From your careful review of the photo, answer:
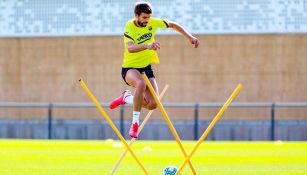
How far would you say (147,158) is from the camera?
61.7 feet

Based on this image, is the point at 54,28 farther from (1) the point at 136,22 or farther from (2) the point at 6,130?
(1) the point at 136,22

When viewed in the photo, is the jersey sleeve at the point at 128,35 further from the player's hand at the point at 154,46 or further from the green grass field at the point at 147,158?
the green grass field at the point at 147,158

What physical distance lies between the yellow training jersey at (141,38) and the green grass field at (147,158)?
7.24 feet

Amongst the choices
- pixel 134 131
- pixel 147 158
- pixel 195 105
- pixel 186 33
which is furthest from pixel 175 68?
pixel 134 131

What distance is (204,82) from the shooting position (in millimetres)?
30500

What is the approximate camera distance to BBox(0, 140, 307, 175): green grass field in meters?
15.7

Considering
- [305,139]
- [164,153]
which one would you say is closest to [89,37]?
[305,139]

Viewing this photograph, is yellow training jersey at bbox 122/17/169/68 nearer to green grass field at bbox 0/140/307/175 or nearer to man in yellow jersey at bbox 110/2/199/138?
man in yellow jersey at bbox 110/2/199/138

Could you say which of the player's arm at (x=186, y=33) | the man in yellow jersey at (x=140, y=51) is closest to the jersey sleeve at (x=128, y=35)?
the man in yellow jersey at (x=140, y=51)

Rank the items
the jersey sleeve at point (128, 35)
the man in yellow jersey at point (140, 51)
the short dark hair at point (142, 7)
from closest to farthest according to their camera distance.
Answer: the short dark hair at point (142, 7) → the man in yellow jersey at point (140, 51) → the jersey sleeve at point (128, 35)

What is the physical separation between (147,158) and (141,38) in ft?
19.8

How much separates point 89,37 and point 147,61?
59.0 feet

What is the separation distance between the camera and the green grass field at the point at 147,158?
1566cm

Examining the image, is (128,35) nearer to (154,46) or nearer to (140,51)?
(140,51)
